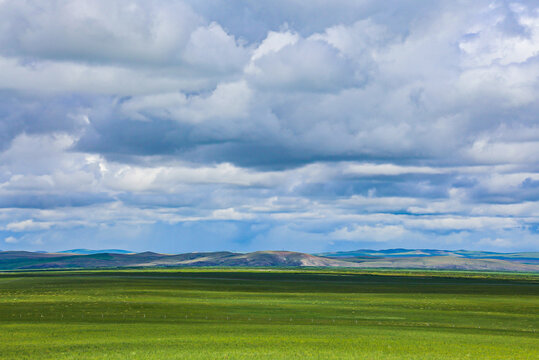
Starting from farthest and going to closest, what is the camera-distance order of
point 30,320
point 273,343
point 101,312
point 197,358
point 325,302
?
point 325,302 < point 101,312 < point 30,320 < point 273,343 < point 197,358

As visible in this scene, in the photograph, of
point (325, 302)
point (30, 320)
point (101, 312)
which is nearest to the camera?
point (30, 320)

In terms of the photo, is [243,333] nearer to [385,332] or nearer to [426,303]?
[385,332]

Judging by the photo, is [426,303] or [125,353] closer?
[125,353]

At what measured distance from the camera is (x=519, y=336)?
63.4 m

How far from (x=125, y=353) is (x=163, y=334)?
11945 millimetres

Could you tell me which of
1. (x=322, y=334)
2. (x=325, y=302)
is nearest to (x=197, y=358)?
(x=322, y=334)

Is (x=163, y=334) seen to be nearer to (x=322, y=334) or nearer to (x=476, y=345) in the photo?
(x=322, y=334)

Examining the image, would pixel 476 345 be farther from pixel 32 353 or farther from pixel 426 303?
pixel 426 303

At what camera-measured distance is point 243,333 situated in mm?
62938

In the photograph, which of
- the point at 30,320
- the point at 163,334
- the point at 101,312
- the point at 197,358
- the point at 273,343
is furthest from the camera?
the point at 101,312

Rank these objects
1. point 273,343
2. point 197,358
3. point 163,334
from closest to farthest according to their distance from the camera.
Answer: point 197,358 < point 273,343 < point 163,334

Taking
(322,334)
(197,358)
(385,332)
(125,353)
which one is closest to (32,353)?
(125,353)

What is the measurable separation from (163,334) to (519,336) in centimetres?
3655

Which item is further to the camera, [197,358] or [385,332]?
[385,332]
